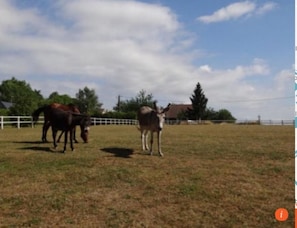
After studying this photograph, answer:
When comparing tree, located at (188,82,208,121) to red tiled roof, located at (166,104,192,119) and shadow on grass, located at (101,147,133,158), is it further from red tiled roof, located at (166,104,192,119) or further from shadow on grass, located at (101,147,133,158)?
shadow on grass, located at (101,147,133,158)

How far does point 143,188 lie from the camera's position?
9375 millimetres

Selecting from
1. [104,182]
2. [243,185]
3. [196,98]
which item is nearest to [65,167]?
[104,182]

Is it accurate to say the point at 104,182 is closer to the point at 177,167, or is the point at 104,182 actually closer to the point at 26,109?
the point at 177,167

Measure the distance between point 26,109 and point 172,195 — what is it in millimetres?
37210

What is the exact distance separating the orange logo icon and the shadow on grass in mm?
6707

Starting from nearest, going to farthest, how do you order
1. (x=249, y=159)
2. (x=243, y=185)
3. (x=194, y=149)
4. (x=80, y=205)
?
(x=80, y=205) < (x=243, y=185) < (x=249, y=159) < (x=194, y=149)

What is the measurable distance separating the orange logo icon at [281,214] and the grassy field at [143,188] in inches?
5.4

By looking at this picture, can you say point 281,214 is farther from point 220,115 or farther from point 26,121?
point 220,115

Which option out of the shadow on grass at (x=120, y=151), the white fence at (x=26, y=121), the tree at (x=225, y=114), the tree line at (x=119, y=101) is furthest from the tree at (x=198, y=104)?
the shadow on grass at (x=120, y=151)

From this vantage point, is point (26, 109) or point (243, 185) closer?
point (243, 185)

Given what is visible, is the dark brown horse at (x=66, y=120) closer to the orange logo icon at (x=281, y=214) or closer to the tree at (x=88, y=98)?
the orange logo icon at (x=281, y=214)

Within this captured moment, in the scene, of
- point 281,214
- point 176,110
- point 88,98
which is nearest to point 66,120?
point 281,214

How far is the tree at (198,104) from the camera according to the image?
10794 centimetres

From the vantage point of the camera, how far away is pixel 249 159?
43.1 ft
